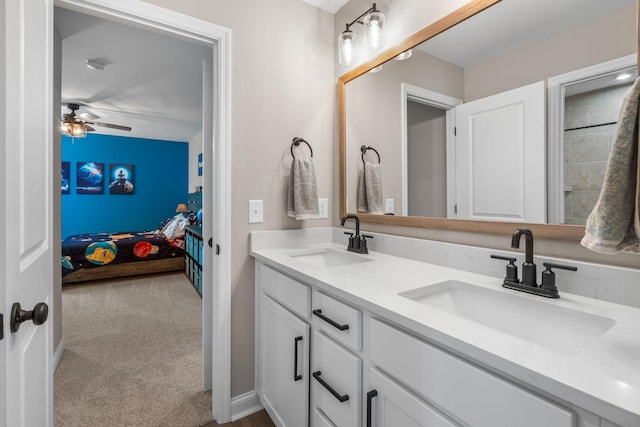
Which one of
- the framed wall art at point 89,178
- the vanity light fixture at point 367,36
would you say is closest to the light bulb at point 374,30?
the vanity light fixture at point 367,36

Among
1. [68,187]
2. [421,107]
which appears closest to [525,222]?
[421,107]

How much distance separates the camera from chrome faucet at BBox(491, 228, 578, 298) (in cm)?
91

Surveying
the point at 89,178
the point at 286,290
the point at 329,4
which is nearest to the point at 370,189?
the point at 286,290

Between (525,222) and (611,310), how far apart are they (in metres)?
0.35

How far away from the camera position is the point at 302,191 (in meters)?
1.73

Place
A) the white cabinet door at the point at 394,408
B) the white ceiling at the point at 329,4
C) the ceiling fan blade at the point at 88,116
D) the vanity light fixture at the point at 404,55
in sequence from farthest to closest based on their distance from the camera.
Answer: the ceiling fan blade at the point at 88,116
the white ceiling at the point at 329,4
the vanity light fixture at the point at 404,55
the white cabinet door at the point at 394,408

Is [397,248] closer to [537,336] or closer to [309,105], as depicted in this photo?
[537,336]

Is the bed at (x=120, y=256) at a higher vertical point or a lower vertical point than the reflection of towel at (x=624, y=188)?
lower

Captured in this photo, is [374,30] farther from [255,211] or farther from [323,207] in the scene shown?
[255,211]

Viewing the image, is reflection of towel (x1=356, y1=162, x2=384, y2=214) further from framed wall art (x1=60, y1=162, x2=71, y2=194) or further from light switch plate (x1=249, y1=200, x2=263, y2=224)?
framed wall art (x1=60, y1=162, x2=71, y2=194)

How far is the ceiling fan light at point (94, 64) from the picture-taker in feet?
8.93

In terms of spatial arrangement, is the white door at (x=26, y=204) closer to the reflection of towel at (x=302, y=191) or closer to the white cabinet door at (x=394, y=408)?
the white cabinet door at (x=394, y=408)

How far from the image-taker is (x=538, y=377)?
51cm

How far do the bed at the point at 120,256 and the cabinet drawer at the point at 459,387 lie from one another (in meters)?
4.47
